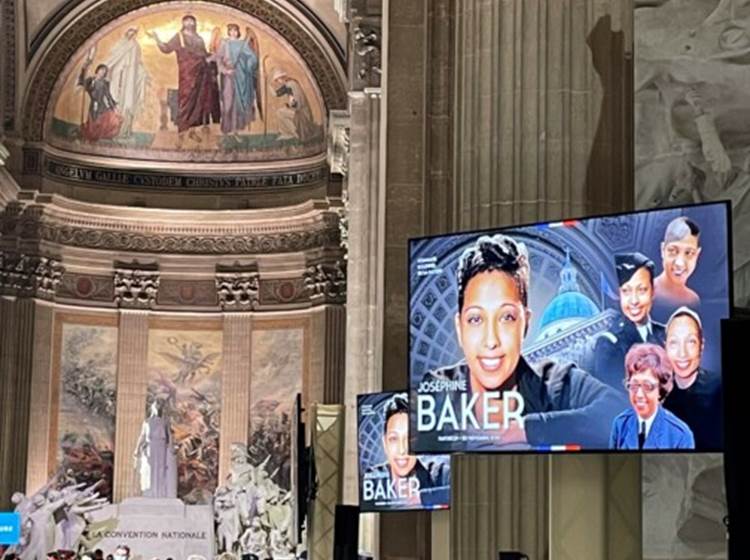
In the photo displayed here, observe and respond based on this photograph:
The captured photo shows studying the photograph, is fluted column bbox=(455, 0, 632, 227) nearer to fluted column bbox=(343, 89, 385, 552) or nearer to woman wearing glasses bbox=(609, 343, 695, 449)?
woman wearing glasses bbox=(609, 343, 695, 449)

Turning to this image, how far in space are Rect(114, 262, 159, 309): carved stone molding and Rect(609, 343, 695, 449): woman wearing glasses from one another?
94.6 feet

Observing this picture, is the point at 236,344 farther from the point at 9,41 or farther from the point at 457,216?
the point at 457,216

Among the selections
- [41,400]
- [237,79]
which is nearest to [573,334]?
[41,400]

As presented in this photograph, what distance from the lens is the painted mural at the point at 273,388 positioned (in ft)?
110

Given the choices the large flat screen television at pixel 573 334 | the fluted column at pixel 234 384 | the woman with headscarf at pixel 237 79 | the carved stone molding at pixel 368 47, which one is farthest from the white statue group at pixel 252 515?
the large flat screen television at pixel 573 334

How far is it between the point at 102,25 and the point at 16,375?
22.7 ft

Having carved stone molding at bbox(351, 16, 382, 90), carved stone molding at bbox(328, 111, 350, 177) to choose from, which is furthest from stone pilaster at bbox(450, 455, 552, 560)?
carved stone molding at bbox(328, 111, 350, 177)

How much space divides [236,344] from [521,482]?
27109 mm

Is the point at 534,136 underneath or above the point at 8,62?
underneath

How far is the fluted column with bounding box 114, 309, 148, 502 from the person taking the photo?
3338 cm

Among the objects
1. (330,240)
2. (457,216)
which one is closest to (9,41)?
(330,240)

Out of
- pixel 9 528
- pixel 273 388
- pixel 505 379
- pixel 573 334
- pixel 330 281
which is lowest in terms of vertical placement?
pixel 9 528

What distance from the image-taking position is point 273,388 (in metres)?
34.0

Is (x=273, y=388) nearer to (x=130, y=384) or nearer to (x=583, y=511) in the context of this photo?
(x=130, y=384)
